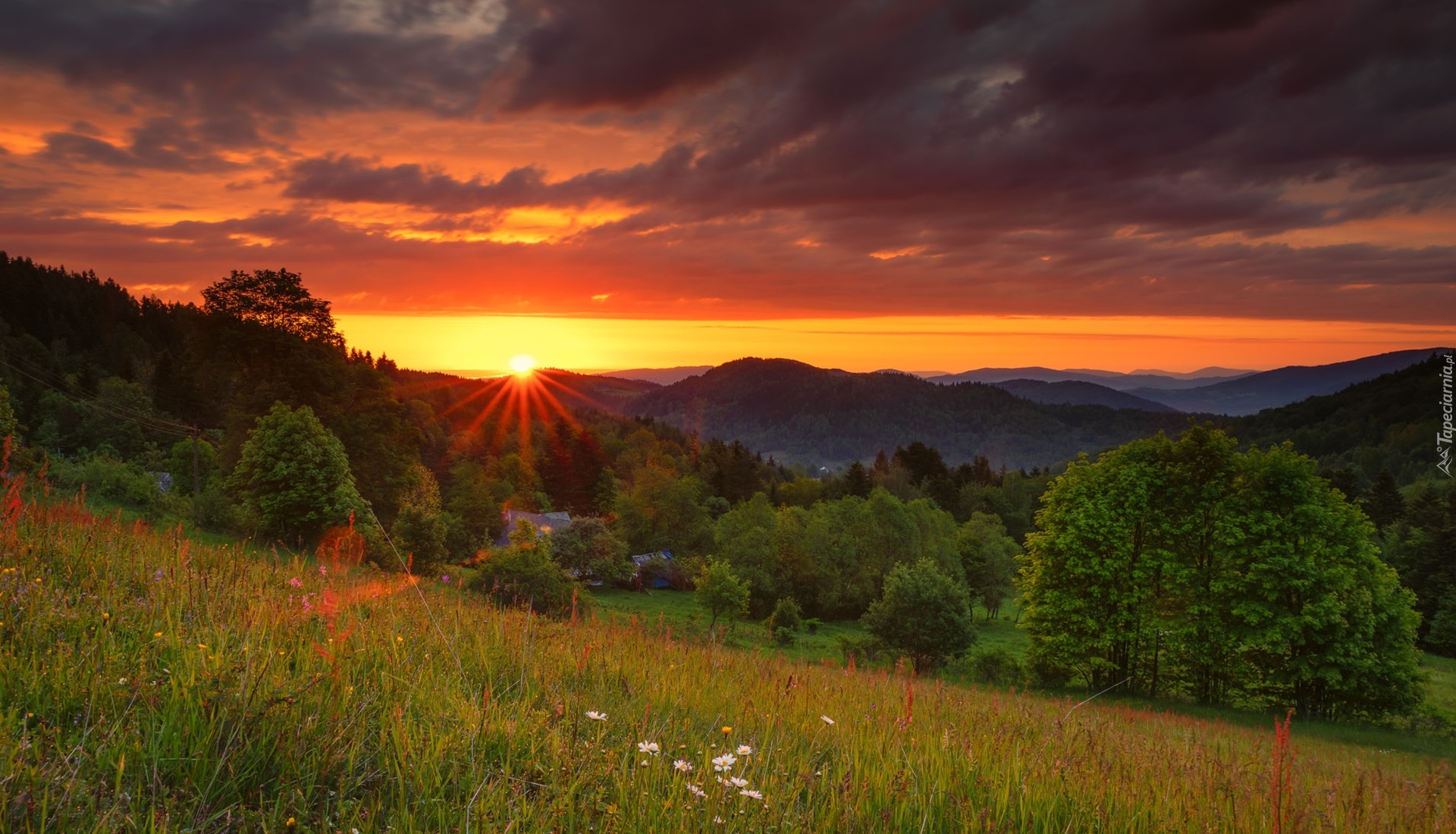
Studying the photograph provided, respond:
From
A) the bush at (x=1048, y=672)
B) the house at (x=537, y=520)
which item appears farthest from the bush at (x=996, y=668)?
the house at (x=537, y=520)

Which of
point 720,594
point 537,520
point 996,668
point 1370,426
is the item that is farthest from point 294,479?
point 1370,426

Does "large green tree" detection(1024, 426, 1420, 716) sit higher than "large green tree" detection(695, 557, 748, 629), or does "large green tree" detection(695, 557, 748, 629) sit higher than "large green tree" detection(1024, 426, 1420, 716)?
"large green tree" detection(1024, 426, 1420, 716)

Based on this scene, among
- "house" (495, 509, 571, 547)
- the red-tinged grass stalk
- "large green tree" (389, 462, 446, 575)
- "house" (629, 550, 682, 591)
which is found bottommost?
"house" (629, 550, 682, 591)

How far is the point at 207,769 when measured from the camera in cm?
250

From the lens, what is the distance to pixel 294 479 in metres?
27.8

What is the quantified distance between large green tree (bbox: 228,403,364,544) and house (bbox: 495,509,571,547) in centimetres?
3803

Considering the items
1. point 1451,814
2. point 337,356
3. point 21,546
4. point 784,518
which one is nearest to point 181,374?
point 337,356

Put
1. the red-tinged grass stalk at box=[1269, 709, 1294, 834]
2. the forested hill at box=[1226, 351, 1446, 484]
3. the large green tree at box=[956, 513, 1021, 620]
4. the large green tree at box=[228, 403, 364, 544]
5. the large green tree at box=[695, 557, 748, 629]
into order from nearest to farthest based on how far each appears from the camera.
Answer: the red-tinged grass stalk at box=[1269, 709, 1294, 834]
the large green tree at box=[228, 403, 364, 544]
the large green tree at box=[695, 557, 748, 629]
the large green tree at box=[956, 513, 1021, 620]
the forested hill at box=[1226, 351, 1446, 484]

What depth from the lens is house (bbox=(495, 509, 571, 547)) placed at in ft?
231

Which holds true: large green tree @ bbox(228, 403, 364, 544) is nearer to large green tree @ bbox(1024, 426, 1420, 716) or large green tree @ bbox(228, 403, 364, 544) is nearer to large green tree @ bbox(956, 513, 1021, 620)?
large green tree @ bbox(1024, 426, 1420, 716)

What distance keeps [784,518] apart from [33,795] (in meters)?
68.8

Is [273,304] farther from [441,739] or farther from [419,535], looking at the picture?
[441,739]

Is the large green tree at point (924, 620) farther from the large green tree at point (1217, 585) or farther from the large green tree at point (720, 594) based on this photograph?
the large green tree at point (720, 594)

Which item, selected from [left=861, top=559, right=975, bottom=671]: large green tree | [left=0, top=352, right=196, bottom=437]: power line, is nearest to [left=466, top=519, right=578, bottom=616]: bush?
[left=861, top=559, right=975, bottom=671]: large green tree
